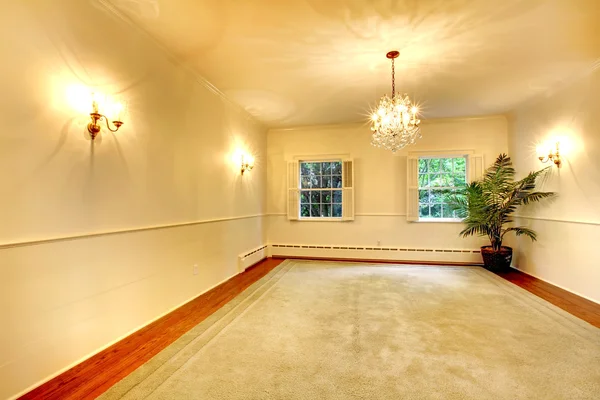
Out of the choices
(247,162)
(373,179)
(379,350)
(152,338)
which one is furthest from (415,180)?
(152,338)

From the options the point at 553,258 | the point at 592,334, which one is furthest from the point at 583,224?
the point at 592,334

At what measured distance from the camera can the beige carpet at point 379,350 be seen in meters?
1.71

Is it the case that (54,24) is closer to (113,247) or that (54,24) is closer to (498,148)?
(113,247)

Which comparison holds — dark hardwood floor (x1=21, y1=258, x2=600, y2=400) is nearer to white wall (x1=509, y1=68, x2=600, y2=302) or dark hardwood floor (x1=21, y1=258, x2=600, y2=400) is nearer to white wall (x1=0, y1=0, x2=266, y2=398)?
white wall (x1=0, y1=0, x2=266, y2=398)

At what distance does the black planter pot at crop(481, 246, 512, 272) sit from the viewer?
4.41 meters

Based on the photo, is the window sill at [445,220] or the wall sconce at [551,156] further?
the window sill at [445,220]

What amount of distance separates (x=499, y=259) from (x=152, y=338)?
4.80m

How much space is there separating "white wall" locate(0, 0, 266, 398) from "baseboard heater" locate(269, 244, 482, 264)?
99.0 inches

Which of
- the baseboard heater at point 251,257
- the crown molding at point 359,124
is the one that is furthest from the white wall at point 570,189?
the baseboard heater at point 251,257

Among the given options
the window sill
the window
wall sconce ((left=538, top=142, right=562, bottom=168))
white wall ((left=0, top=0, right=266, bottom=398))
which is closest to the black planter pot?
the window sill

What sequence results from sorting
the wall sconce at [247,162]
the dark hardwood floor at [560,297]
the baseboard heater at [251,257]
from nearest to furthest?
the dark hardwood floor at [560,297]
the baseboard heater at [251,257]
the wall sconce at [247,162]

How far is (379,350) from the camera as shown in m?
2.15

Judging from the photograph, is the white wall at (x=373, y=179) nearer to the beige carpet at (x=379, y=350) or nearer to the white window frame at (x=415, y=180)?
the white window frame at (x=415, y=180)

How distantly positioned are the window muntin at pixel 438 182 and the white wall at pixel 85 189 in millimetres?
4022
